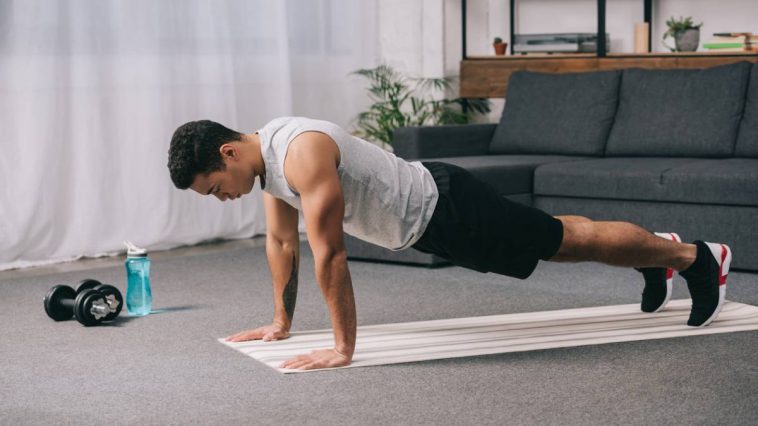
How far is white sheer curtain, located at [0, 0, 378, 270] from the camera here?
458 cm

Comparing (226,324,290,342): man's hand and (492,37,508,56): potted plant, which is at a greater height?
(492,37,508,56): potted plant

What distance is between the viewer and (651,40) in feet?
18.3

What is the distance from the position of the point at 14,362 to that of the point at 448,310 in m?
1.33

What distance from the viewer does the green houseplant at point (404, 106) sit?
581cm

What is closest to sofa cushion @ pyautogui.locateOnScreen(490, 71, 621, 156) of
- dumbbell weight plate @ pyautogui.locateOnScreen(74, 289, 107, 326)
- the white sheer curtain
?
the white sheer curtain

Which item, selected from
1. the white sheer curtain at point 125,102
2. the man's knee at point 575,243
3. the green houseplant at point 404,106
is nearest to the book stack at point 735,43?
the green houseplant at point 404,106

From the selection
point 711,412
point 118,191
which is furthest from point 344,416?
point 118,191

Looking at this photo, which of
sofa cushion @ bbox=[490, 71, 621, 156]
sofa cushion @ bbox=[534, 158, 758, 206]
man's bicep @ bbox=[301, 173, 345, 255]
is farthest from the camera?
sofa cushion @ bbox=[490, 71, 621, 156]

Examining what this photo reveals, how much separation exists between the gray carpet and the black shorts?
0.25 m

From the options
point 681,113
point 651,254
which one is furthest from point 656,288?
point 681,113

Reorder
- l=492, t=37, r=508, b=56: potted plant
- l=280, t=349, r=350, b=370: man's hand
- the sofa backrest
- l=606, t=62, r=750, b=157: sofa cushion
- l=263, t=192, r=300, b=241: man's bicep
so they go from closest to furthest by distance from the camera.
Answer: l=280, t=349, r=350, b=370: man's hand → l=263, t=192, r=300, b=241: man's bicep → the sofa backrest → l=606, t=62, r=750, b=157: sofa cushion → l=492, t=37, r=508, b=56: potted plant

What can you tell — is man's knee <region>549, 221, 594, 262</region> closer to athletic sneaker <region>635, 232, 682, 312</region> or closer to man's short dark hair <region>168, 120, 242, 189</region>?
athletic sneaker <region>635, 232, 682, 312</region>

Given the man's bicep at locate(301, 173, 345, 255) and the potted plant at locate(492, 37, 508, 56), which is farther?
the potted plant at locate(492, 37, 508, 56)

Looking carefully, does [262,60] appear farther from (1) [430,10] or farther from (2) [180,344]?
(2) [180,344]
